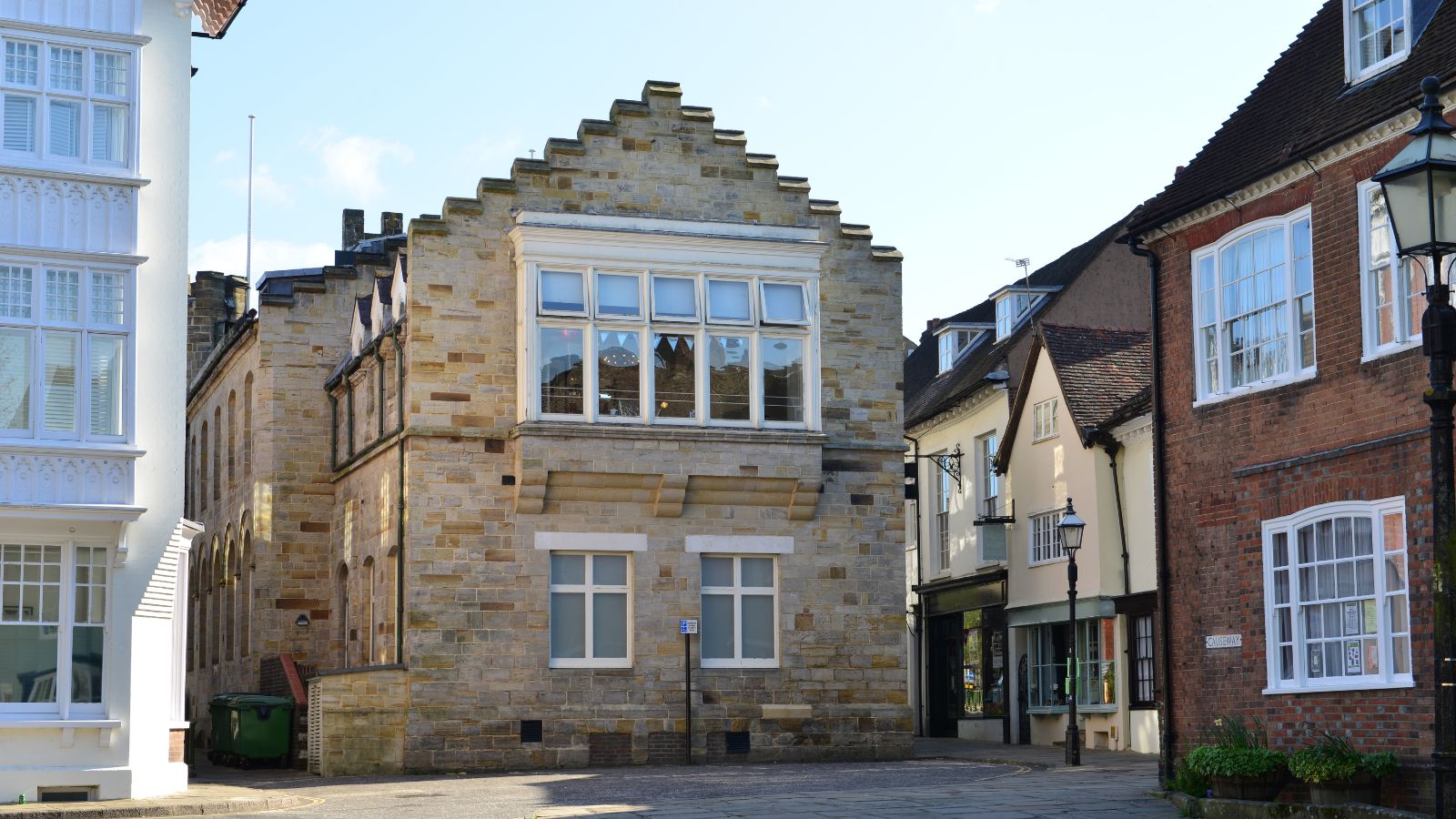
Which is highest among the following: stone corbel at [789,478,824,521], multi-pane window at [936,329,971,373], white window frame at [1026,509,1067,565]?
multi-pane window at [936,329,971,373]

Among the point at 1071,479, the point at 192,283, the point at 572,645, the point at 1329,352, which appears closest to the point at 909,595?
the point at 1071,479

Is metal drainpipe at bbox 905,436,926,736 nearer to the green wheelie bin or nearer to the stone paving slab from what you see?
the green wheelie bin

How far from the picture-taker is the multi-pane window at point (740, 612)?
93.9ft

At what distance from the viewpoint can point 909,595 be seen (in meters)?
43.0

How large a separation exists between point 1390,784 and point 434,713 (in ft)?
48.8

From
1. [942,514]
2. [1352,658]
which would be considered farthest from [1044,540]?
[1352,658]

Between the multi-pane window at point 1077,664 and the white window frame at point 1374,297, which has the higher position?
the white window frame at point 1374,297

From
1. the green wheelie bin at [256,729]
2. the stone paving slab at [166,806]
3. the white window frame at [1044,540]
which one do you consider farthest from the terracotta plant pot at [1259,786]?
the green wheelie bin at [256,729]

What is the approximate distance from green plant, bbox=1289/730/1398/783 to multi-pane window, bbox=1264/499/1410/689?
0.69 m

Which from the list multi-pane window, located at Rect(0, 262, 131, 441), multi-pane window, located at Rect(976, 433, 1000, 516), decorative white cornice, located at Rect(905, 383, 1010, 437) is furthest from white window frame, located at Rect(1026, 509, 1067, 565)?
multi-pane window, located at Rect(0, 262, 131, 441)

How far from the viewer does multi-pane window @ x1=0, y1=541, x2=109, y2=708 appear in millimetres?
20734

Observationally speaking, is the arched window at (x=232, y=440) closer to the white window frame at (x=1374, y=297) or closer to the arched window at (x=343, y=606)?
the arched window at (x=343, y=606)

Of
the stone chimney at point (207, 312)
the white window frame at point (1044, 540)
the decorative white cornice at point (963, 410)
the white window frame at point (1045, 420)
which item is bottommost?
the white window frame at point (1044, 540)

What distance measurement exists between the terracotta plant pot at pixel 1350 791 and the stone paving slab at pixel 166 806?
11196mm
